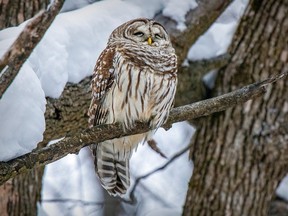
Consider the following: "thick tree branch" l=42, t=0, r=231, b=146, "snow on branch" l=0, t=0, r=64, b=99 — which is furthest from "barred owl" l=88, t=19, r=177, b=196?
"snow on branch" l=0, t=0, r=64, b=99

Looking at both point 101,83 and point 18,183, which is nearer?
point 101,83

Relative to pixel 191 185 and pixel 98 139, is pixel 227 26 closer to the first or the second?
pixel 191 185

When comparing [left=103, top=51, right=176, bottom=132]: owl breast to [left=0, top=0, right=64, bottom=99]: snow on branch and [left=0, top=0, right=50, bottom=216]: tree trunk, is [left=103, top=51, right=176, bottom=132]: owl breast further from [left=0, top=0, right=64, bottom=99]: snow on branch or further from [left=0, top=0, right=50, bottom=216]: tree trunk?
[left=0, top=0, right=64, bottom=99]: snow on branch

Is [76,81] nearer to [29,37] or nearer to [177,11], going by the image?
[177,11]

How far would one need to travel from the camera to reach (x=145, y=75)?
3.94m

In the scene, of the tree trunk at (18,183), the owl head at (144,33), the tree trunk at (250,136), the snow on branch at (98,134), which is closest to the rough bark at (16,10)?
the tree trunk at (18,183)

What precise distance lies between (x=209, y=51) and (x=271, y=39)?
0.56 meters

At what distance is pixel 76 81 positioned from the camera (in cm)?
470

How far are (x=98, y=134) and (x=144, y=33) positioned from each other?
102 cm

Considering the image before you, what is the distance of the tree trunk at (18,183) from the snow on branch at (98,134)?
1422mm

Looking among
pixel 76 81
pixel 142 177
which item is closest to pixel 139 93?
pixel 76 81

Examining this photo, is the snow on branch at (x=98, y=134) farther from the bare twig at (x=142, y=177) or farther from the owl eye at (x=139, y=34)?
the bare twig at (x=142, y=177)

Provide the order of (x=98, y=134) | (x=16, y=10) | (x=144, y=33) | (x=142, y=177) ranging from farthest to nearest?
(x=142, y=177), (x=16, y=10), (x=144, y=33), (x=98, y=134)

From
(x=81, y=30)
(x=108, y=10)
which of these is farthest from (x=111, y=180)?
(x=108, y=10)
